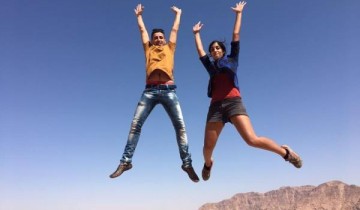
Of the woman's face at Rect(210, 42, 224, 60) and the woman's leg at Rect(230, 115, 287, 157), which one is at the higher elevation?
the woman's face at Rect(210, 42, 224, 60)

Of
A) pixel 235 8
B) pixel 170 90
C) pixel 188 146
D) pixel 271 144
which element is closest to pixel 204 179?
pixel 188 146

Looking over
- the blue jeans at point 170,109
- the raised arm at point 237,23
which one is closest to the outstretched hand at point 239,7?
the raised arm at point 237,23

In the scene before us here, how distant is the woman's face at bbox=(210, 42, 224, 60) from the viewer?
9711 mm

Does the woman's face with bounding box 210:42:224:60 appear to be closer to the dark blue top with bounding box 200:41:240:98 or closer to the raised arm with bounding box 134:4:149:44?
the dark blue top with bounding box 200:41:240:98

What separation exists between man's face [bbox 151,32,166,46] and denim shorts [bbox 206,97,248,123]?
235 centimetres

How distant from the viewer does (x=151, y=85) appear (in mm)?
9117

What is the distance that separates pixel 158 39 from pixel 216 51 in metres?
1.76

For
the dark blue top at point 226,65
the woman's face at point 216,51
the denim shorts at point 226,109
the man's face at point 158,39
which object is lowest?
the denim shorts at point 226,109

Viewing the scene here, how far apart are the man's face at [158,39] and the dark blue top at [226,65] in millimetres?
1257

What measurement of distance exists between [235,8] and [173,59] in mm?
2309

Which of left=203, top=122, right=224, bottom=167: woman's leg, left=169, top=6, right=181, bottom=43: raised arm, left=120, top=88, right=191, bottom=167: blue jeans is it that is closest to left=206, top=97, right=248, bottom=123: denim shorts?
left=203, top=122, right=224, bottom=167: woman's leg

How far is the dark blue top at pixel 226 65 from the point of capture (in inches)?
358

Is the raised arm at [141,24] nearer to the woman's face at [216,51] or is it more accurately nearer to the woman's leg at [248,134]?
the woman's face at [216,51]

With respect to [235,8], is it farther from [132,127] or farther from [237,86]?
[132,127]
